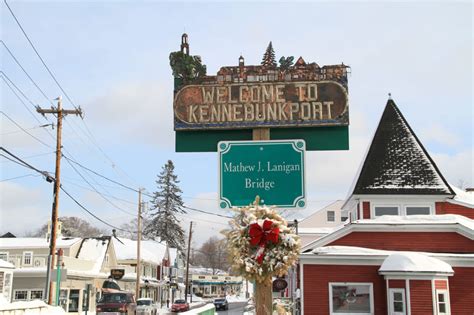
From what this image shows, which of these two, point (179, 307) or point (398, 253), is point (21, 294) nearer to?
point (179, 307)

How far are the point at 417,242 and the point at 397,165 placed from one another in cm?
496

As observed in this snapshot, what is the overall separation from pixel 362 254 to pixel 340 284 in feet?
4.77

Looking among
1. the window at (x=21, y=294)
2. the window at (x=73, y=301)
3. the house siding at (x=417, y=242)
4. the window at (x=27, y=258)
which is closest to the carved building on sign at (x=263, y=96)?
the house siding at (x=417, y=242)

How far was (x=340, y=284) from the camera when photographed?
68.2 ft

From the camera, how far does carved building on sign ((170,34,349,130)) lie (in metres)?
8.83

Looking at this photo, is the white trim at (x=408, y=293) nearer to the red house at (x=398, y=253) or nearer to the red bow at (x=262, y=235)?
the red house at (x=398, y=253)

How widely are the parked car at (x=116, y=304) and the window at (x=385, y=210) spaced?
15.6 metres

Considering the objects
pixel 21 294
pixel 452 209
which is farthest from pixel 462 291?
pixel 21 294

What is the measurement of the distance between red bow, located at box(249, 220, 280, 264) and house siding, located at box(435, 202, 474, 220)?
61.7 feet

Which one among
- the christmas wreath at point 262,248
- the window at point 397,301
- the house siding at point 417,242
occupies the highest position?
the house siding at point 417,242

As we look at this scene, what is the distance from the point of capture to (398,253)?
20.2m

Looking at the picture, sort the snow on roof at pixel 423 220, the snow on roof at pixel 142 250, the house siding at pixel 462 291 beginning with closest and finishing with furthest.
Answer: the house siding at pixel 462 291 < the snow on roof at pixel 423 220 < the snow on roof at pixel 142 250

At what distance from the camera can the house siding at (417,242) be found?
2111 centimetres

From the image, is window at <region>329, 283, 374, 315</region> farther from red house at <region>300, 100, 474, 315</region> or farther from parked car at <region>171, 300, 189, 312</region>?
parked car at <region>171, 300, 189, 312</region>
